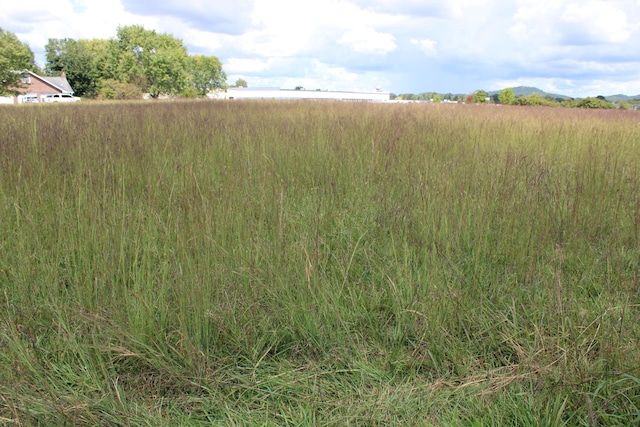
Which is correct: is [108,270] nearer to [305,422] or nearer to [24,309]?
[24,309]

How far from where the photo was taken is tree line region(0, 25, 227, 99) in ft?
155

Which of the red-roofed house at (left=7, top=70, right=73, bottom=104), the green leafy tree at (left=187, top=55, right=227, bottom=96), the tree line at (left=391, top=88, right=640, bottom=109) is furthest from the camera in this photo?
the green leafy tree at (left=187, top=55, right=227, bottom=96)

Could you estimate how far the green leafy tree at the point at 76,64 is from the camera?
219 ft

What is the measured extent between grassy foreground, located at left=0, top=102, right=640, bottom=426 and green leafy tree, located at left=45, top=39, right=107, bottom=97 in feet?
234

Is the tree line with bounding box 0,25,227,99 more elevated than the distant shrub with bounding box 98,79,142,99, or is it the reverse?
the tree line with bounding box 0,25,227,99

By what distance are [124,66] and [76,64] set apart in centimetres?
1791

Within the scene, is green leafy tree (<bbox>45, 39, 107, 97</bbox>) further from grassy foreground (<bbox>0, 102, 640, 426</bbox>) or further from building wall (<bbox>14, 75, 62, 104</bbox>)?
grassy foreground (<bbox>0, 102, 640, 426</bbox>)

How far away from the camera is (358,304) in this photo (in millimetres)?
2119

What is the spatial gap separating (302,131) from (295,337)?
3.95m

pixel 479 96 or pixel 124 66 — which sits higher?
pixel 124 66

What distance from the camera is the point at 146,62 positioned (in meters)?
59.8

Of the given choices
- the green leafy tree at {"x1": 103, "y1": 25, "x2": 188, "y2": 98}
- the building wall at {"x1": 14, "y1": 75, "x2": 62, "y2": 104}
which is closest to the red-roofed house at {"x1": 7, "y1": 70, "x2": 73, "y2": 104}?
the building wall at {"x1": 14, "y1": 75, "x2": 62, "y2": 104}

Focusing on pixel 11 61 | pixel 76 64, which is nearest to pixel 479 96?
pixel 11 61

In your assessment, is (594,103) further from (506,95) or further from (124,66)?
(124,66)
